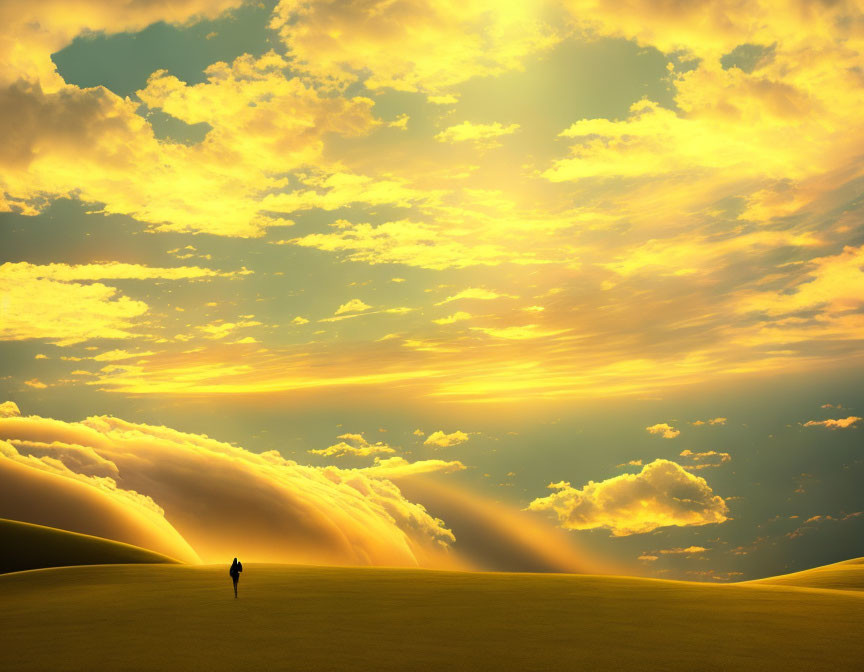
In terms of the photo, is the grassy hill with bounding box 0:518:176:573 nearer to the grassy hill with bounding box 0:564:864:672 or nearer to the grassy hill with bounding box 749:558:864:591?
the grassy hill with bounding box 0:564:864:672

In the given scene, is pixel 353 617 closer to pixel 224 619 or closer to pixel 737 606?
pixel 224 619

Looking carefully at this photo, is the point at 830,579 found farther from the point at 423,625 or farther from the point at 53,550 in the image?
the point at 53,550

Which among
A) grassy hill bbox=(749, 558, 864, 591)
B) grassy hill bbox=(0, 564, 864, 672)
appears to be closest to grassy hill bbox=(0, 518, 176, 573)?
grassy hill bbox=(0, 564, 864, 672)

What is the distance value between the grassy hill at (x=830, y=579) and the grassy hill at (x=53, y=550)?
5668 cm

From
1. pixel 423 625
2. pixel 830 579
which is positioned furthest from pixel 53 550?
pixel 830 579

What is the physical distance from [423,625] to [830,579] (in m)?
45.2

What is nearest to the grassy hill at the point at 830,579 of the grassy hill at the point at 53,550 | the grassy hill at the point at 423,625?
the grassy hill at the point at 423,625

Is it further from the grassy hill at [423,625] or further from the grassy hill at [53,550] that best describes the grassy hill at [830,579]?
the grassy hill at [53,550]

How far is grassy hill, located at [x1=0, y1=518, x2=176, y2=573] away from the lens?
63906 millimetres

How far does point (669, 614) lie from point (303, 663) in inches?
676

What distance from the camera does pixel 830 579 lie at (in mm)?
58781

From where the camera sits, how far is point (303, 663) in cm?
2317

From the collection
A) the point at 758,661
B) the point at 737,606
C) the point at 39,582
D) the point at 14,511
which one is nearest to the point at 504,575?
the point at 737,606

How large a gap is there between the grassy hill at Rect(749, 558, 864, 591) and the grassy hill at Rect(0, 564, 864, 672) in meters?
17.3
